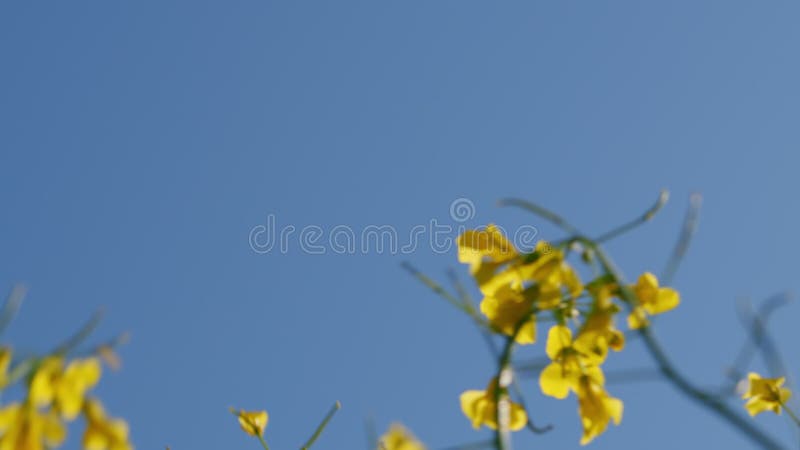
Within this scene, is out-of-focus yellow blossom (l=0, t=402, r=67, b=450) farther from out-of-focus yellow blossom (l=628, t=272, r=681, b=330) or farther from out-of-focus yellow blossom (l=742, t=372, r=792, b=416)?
out-of-focus yellow blossom (l=742, t=372, r=792, b=416)

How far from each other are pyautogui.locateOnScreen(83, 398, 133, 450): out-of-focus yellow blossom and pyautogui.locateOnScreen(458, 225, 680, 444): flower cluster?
33 cm

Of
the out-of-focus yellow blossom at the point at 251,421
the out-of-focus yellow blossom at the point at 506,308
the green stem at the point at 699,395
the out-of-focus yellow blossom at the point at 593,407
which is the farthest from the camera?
the out-of-focus yellow blossom at the point at 251,421

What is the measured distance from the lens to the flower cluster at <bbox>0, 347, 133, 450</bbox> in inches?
26.1

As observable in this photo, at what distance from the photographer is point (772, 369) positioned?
0.68 metres

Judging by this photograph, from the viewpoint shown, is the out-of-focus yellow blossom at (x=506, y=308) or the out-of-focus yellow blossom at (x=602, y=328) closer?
the out-of-focus yellow blossom at (x=602, y=328)

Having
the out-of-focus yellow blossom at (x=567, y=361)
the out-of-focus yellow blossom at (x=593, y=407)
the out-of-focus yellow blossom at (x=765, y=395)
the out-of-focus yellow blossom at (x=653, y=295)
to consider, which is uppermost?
the out-of-focus yellow blossom at (x=653, y=295)

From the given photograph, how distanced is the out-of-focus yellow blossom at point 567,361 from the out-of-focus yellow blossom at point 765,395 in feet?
2.28

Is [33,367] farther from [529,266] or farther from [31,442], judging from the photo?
[529,266]

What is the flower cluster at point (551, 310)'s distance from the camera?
2.55 feet

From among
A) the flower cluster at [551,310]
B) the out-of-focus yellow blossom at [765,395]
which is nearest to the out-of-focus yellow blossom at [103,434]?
the flower cluster at [551,310]

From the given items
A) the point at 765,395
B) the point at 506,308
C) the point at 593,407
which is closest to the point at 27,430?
the point at 506,308

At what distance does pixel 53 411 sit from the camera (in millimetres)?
692

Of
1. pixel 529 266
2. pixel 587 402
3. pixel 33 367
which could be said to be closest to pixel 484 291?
pixel 529 266

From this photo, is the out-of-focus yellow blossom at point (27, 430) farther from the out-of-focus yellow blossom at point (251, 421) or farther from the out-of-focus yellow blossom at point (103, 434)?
the out-of-focus yellow blossom at point (251, 421)
